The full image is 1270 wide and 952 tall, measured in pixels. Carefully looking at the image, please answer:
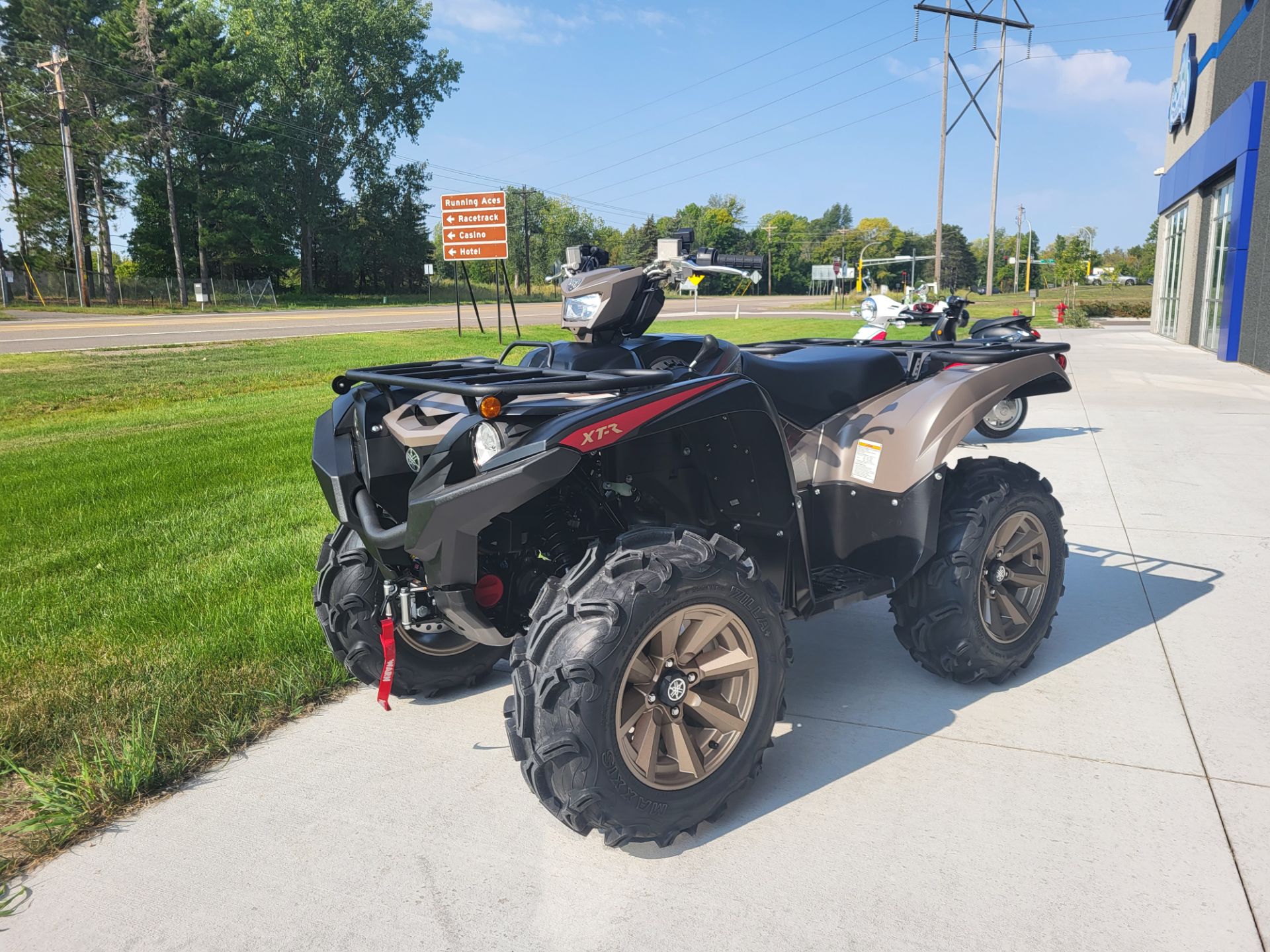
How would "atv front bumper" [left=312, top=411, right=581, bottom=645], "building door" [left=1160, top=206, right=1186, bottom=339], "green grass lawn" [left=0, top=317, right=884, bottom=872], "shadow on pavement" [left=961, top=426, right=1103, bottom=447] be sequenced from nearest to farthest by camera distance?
"atv front bumper" [left=312, top=411, right=581, bottom=645] < "green grass lawn" [left=0, top=317, right=884, bottom=872] < "shadow on pavement" [left=961, top=426, right=1103, bottom=447] < "building door" [left=1160, top=206, right=1186, bottom=339]

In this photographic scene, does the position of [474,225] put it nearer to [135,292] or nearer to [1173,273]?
[1173,273]

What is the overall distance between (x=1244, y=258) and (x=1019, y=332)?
1046 cm

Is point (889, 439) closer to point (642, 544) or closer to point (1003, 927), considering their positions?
point (642, 544)

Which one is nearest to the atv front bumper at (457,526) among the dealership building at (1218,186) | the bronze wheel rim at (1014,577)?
the bronze wheel rim at (1014,577)

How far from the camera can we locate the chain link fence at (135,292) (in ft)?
141

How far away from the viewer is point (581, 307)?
3.30 m

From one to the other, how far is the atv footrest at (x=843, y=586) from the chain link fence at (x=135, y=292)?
45.9 m

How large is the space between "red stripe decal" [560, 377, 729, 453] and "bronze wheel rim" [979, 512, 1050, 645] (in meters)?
1.58

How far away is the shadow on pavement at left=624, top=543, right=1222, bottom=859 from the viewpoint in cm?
302

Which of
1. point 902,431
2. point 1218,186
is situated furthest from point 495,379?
point 1218,186

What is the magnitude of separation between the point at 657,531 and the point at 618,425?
1.26 ft

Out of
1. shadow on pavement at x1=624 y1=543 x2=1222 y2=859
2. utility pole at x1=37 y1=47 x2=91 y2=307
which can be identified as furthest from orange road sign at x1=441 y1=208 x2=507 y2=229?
utility pole at x1=37 y1=47 x2=91 y2=307

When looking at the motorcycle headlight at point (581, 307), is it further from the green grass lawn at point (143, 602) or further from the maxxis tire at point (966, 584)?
the green grass lawn at point (143, 602)

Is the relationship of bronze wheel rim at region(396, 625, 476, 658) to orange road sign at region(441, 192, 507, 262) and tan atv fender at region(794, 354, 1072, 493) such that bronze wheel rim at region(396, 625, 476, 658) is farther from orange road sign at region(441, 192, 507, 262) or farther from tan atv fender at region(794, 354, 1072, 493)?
orange road sign at region(441, 192, 507, 262)
